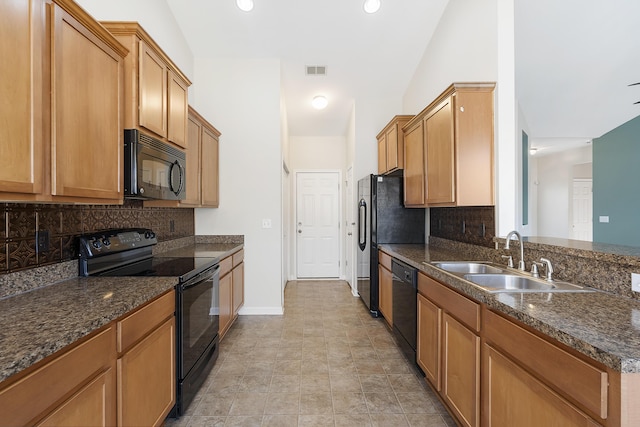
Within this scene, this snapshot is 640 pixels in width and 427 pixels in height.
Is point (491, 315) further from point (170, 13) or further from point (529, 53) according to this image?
point (170, 13)

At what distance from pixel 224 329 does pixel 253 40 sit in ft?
10.2

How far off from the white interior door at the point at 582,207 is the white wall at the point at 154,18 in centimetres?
745

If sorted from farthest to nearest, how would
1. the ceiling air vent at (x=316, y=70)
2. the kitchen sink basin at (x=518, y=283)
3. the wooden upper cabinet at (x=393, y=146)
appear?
the ceiling air vent at (x=316, y=70) → the wooden upper cabinet at (x=393, y=146) → the kitchen sink basin at (x=518, y=283)

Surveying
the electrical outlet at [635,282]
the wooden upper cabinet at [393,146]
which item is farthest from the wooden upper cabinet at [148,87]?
the electrical outlet at [635,282]

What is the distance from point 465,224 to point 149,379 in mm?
2582

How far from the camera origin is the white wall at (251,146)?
11.8 ft

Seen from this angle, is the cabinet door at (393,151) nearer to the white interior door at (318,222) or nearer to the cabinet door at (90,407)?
the white interior door at (318,222)

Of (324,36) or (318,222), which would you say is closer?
(324,36)

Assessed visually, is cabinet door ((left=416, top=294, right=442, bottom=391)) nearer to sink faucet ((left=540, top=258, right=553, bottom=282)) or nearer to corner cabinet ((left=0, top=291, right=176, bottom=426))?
sink faucet ((left=540, top=258, right=553, bottom=282))

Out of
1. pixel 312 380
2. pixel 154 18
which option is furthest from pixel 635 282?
pixel 154 18

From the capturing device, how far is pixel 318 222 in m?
5.69

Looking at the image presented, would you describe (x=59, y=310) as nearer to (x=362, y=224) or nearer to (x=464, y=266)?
(x=464, y=266)

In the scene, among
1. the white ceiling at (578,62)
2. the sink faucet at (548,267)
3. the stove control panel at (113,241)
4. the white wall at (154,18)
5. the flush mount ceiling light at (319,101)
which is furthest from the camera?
the flush mount ceiling light at (319,101)

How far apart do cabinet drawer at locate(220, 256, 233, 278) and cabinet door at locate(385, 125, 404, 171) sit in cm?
210
